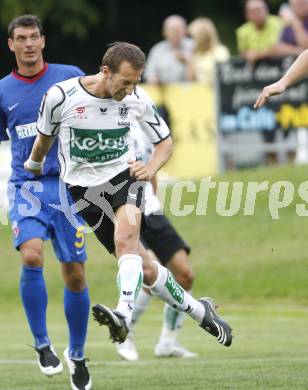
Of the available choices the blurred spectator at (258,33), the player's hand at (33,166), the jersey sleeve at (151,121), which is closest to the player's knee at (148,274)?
the jersey sleeve at (151,121)

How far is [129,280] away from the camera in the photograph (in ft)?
28.1

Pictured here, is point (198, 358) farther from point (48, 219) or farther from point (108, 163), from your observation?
point (108, 163)

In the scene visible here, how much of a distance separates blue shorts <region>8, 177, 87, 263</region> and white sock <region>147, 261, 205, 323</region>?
103 centimetres

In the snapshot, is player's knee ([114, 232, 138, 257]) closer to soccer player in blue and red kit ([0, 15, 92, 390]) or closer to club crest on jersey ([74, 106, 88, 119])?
club crest on jersey ([74, 106, 88, 119])

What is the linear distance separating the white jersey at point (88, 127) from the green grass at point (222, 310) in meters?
1.57

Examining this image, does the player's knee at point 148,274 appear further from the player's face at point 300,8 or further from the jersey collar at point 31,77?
the player's face at point 300,8

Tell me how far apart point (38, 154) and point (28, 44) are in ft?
3.93

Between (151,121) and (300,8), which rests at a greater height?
(151,121)

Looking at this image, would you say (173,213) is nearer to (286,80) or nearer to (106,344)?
(106,344)

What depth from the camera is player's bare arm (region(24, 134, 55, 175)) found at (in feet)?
29.9

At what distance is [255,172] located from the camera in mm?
19422

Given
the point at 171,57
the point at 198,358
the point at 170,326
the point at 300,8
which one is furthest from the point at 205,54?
the point at 198,358

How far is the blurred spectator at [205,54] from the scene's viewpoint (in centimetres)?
1961

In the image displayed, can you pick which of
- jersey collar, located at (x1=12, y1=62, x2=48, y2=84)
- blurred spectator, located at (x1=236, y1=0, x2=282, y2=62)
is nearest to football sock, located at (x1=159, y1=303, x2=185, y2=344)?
jersey collar, located at (x1=12, y1=62, x2=48, y2=84)
